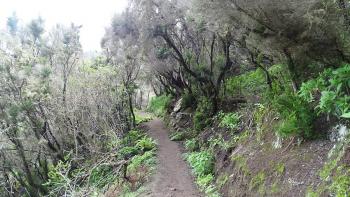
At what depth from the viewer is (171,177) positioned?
11875mm

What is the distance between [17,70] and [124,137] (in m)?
7.28

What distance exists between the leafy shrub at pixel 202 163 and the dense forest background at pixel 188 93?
5cm

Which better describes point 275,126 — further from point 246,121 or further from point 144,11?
point 144,11

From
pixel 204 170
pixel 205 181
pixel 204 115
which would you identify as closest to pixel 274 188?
pixel 205 181

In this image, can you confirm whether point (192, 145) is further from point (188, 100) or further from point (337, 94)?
point (337, 94)

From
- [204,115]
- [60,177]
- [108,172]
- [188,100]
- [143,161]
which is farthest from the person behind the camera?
[188,100]

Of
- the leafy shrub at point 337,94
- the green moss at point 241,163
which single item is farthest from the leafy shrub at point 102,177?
the leafy shrub at point 337,94

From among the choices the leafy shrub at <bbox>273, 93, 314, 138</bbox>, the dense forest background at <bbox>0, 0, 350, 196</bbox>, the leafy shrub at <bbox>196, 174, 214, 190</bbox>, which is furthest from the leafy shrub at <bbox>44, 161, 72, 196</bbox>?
the leafy shrub at <bbox>273, 93, 314, 138</bbox>

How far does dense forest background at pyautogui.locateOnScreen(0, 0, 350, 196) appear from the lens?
6.83 meters

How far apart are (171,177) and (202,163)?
1.15m

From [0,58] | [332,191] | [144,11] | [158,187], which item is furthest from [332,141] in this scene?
[0,58]

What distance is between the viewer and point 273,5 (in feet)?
23.3

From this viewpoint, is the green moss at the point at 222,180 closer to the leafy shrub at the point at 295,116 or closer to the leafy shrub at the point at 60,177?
the leafy shrub at the point at 295,116

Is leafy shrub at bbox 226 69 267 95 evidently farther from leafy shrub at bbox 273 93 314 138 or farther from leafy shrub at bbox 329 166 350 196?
leafy shrub at bbox 329 166 350 196
